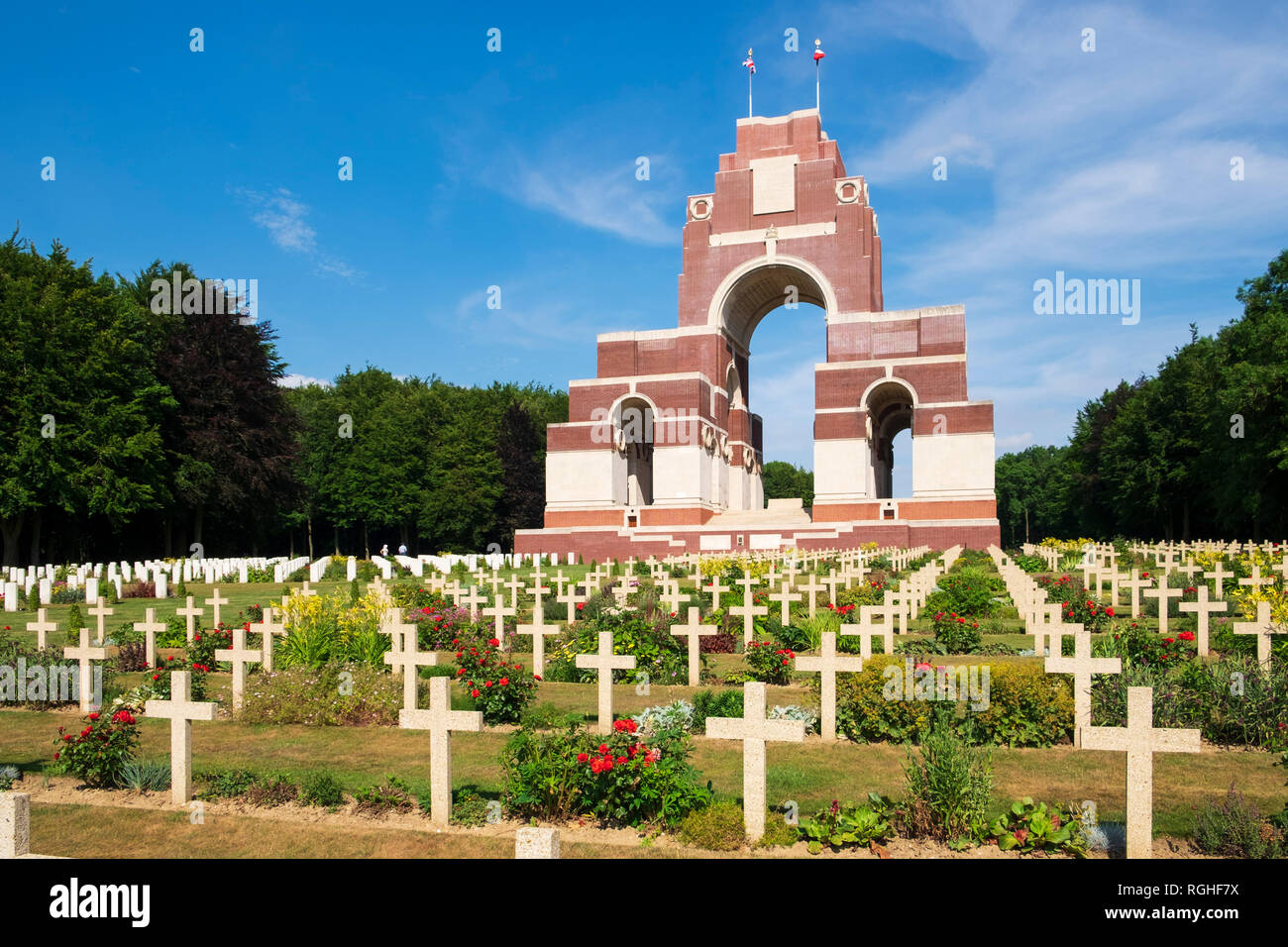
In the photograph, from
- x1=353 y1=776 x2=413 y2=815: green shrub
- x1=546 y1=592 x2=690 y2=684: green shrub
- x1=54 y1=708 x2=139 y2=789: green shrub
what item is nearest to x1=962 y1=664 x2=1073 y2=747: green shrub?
x1=546 y1=592 x2=690 y2=684: green shrub

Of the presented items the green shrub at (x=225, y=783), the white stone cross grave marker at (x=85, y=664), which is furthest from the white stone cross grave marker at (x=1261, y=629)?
the white stone cross grave marker at (x=85, y=664)

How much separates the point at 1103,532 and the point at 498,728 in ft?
209

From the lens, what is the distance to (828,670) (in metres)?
7.68

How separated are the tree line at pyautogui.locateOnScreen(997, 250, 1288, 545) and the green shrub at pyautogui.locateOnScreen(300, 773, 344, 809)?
109 feet

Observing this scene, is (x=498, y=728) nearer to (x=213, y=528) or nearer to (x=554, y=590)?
(x=554, y=590)

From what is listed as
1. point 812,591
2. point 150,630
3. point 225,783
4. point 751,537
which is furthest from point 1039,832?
point 751,537

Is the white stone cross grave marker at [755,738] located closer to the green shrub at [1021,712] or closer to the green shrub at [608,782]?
the green shrub at [608,782]

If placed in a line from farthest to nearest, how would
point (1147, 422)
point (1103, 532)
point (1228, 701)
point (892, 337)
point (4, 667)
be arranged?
point (1103, 532)
point (1147, 422)
point (892, 337)
point (4, 667)
point (1228, 701)

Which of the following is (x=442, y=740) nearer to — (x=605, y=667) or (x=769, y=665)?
(x=605, y=667)

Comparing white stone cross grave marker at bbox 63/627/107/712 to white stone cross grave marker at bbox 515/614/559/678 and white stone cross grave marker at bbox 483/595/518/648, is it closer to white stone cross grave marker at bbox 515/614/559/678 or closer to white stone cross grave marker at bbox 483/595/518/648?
white stone cross grave marker at bbox 515/614/559/678

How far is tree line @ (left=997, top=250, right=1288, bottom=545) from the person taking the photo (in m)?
32.3

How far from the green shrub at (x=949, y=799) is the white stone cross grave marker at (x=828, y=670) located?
2.21m
